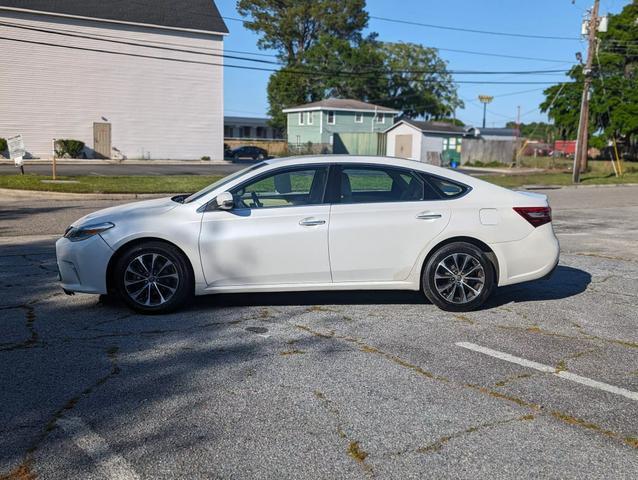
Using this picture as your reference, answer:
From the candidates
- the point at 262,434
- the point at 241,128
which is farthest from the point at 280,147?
the point at 262,434

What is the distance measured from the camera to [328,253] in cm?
633

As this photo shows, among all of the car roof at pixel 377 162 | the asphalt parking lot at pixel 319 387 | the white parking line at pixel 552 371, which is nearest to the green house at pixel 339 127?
the car roof at pixel 377 162

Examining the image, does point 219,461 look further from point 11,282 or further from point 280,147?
point 280,147

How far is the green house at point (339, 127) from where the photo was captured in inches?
2223

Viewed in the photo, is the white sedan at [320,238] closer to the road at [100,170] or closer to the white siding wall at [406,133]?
the road at [100,170]

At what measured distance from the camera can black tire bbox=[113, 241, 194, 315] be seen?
618 cm

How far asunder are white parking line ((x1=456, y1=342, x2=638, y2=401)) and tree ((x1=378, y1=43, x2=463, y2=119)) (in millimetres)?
75905

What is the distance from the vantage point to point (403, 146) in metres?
55.6

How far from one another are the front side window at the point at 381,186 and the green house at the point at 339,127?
47847mm

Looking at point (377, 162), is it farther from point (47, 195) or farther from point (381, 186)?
point (47, 195)

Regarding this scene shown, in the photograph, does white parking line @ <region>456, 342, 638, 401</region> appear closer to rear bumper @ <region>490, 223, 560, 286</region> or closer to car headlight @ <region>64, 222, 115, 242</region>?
rear bumper @ <region>490, 223, 560, 286</region>

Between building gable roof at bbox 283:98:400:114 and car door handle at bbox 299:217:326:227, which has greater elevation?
building gable roof at bbox 283:98:400:114

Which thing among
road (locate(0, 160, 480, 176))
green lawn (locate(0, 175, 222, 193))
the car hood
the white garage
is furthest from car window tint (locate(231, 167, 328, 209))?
the white garage

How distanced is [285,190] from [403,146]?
5022cm
